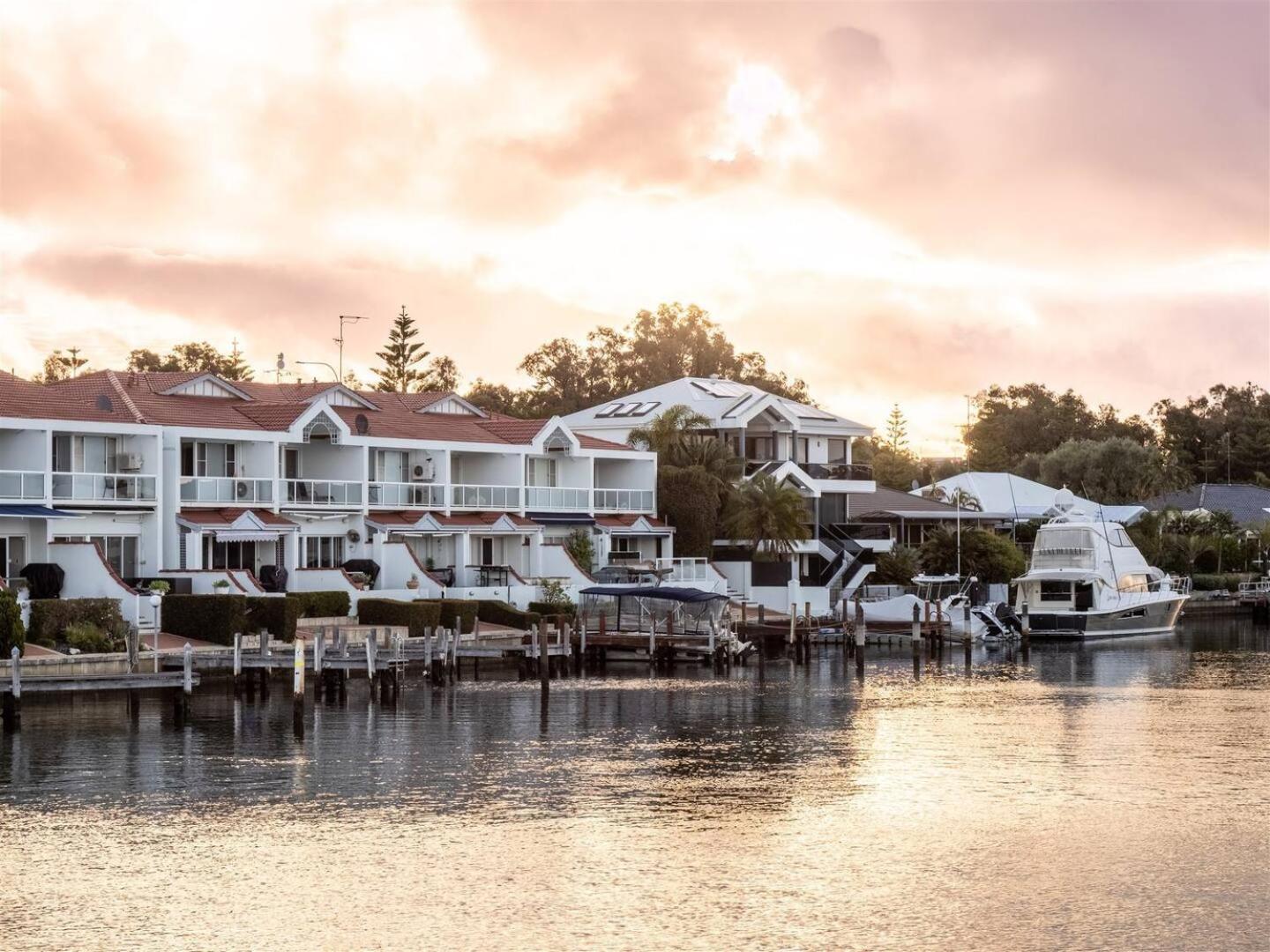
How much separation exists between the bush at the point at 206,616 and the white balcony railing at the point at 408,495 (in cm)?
1675

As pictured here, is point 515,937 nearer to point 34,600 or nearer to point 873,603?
point 34,600

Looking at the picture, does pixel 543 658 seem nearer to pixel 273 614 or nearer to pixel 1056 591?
pixel 273 614

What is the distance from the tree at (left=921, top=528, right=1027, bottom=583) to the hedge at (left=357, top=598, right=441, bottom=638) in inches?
1382

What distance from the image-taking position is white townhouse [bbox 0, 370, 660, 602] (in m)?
64.1

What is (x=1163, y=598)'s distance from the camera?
91188 millimetres

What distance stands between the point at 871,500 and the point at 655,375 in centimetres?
3799

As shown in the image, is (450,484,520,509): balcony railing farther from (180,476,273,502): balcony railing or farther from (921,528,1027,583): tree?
(921,528,1027,583): tree

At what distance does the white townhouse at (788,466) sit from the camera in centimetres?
8669

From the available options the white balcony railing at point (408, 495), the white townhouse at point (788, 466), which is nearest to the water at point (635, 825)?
the white balcony railing at point (408, 495)

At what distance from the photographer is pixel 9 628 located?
4991 cm

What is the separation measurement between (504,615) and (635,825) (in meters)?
36.5

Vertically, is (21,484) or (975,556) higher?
(21,484)

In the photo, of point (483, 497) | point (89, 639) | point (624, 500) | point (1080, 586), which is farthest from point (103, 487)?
point (1080, 586)

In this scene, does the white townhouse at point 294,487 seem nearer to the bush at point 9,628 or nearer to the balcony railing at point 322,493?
the balcony railing at point 322,493
